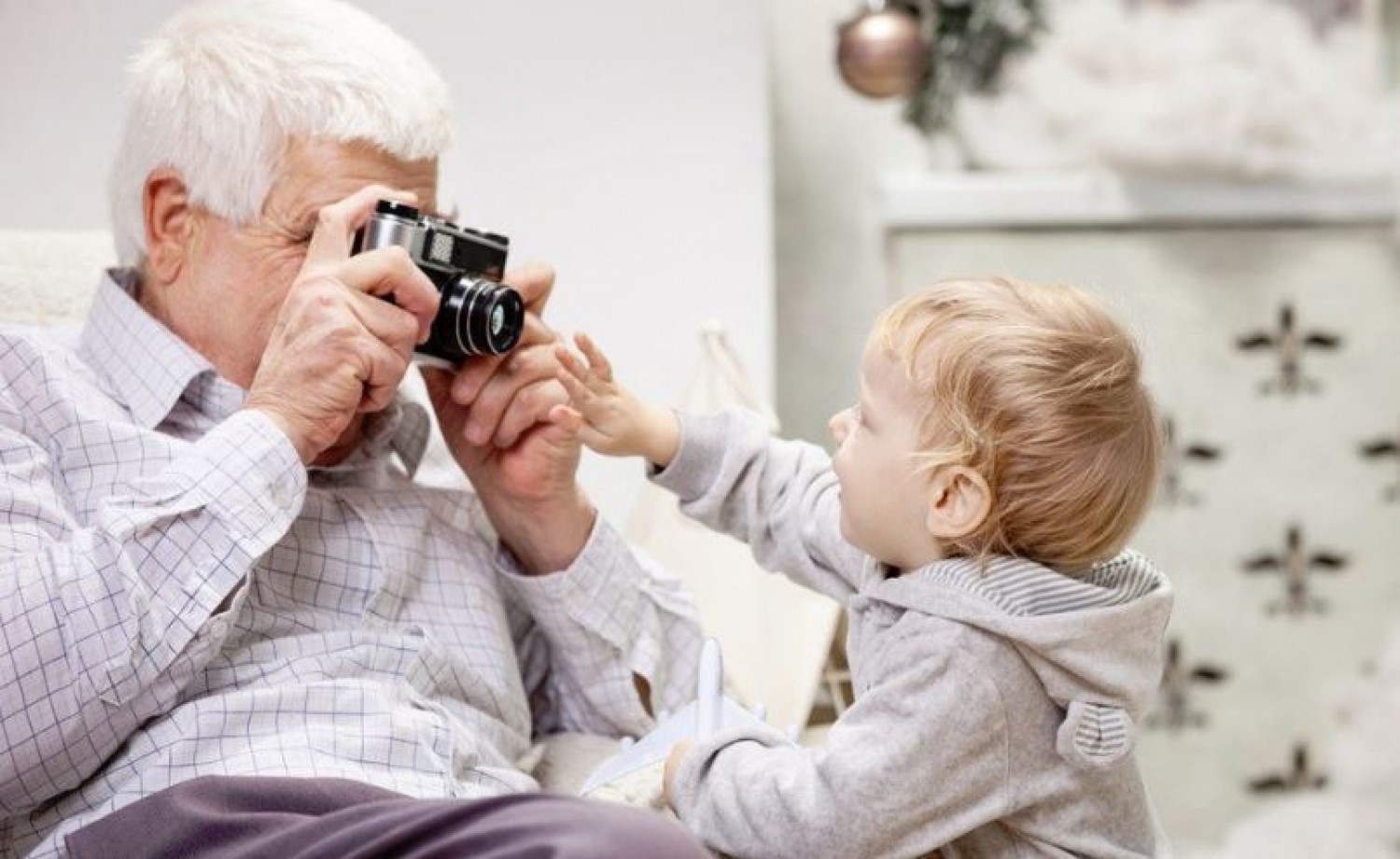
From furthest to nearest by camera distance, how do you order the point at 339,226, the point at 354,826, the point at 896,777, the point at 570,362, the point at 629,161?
the point at 629,161, the point at 570,362, the point at 339,226, the point at 896,777, the point at 354,826

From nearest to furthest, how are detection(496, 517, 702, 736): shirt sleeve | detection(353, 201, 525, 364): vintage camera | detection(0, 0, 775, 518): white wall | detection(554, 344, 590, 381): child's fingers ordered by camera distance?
detection(353, 201, 525, 364): vintage camera, detection(554, 344, 590, 381): child's fingers, detection(496, 517, 702, 736): shirt sleeve, detection(0, 0, 775, 518): white wall

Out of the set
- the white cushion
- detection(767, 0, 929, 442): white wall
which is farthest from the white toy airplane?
detection(767, 0, 929, 442): white wall

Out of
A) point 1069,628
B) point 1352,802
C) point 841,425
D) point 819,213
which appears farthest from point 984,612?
point 1352,802

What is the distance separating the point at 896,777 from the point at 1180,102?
2097 millimetres

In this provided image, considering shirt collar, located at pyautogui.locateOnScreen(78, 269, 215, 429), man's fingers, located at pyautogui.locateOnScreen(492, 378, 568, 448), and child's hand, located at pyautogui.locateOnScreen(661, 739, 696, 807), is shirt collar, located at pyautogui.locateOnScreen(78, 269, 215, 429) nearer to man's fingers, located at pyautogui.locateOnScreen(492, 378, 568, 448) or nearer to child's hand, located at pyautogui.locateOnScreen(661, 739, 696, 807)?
man's fingers, located at pyautogui.locateOnScreen(492, 378, 568, 448)

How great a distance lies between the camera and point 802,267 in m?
3.00

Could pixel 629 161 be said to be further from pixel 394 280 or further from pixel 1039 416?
pixel 1039 416

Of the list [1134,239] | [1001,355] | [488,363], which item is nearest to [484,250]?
[488,363]

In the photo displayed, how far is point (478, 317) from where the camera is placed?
1357 millimetres

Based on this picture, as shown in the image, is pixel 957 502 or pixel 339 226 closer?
pixel 957 502

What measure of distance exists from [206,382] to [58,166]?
103 cm

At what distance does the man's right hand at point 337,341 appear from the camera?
49.5 inches

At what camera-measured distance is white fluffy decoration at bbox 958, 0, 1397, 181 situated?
2943 millimetres

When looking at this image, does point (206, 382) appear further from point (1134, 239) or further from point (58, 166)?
point (1134, 239)
